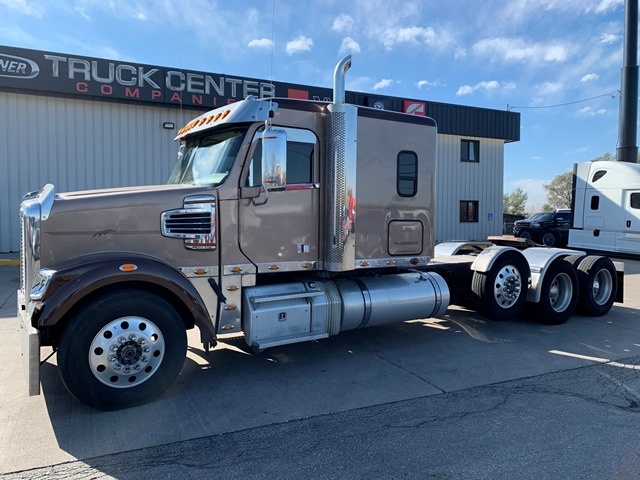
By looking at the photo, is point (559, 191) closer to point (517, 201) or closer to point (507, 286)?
point (517, 201)

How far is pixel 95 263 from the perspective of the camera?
4133 millimetres

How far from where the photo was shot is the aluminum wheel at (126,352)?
4051 mm

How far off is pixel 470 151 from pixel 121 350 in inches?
892

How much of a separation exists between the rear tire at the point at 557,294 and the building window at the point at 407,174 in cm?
300

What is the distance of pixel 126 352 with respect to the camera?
13.5 ft

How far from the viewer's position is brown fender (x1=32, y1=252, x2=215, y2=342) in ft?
12.7

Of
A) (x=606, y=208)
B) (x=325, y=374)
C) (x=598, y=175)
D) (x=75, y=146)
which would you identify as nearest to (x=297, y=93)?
(x=75, y=146)

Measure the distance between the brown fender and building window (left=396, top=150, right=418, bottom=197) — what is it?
287 centimetres

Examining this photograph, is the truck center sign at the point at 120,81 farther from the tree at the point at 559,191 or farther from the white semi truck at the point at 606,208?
the tree at the point at 559,191

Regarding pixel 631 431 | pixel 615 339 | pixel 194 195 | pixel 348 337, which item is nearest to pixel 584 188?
pixel 615 339

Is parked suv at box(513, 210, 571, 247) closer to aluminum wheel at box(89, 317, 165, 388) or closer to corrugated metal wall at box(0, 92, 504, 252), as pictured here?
corrugated metal wall at box(0, 92, 504, 252)

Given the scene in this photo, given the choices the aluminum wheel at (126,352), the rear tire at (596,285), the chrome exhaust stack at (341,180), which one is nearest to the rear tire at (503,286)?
the rear tire at (596,285)

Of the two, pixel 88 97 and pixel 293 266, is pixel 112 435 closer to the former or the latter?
pixel 293 266


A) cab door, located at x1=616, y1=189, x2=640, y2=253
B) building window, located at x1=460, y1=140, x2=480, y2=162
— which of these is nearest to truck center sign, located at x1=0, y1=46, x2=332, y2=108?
building window, located at x1=460, y1=140, x2=480, y2=162
